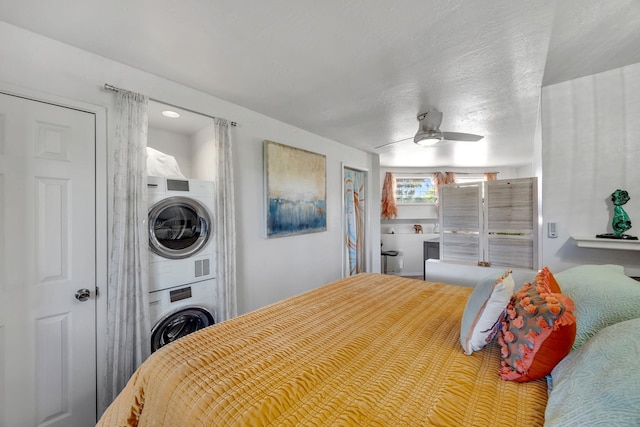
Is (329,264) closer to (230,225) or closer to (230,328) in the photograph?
(230,225)

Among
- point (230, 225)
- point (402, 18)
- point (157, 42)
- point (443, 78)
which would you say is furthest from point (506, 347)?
point (157, 42)

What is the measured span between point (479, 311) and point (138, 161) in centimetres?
226

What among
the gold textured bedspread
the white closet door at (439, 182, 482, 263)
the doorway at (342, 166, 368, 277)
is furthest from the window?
the gold textured bedspread

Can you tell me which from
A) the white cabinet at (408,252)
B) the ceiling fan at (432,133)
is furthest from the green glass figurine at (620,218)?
the white cabinet at (408,252)

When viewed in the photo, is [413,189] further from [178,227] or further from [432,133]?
[178,227]

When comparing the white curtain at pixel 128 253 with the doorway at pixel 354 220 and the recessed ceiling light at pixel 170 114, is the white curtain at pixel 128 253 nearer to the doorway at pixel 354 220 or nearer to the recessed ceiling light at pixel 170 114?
the recessed ceiling light at pixel 170 114

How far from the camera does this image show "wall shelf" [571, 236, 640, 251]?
173 centimetres

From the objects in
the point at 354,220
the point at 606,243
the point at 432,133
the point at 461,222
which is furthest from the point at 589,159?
the point at 354,220

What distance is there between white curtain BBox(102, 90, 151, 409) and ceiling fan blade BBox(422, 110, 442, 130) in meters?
2.52

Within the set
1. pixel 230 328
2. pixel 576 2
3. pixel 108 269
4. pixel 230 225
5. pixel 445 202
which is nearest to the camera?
pixel 576 2

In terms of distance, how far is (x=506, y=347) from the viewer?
1004mm

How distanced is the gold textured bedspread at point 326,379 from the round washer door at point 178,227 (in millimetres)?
898

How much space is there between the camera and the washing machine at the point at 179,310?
193 cm

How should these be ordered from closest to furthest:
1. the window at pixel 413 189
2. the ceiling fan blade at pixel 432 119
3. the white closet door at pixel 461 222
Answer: the ceiling fan blade at pixel 432 119 → the white closet door at pixel 461 222 → the window at pixel 413 189
